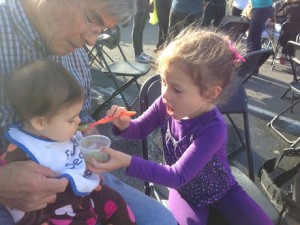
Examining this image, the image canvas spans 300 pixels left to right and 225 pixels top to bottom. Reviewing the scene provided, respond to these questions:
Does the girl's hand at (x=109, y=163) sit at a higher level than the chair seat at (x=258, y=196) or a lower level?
higher

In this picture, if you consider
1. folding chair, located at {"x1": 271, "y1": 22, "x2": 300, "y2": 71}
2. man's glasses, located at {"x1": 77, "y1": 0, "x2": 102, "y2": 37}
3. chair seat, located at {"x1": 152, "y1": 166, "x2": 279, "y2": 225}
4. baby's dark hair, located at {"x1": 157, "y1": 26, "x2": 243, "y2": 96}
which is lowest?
folding chair, located at {"x1": 271, "y1": 22, "x2": 300, "y2": 71}

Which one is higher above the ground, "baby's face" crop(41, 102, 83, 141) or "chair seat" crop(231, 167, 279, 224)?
"baby's face" crop(41, 102, 83, 141)

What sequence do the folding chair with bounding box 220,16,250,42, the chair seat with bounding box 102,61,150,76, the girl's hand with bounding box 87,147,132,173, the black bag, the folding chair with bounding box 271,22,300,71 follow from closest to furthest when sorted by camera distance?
the girl's hand with bounding box 87,147,132,173
the black bag
the chair seat with bounding box 102,61,150,76
the folding chair with bounding box 220,16,250,42
the folding chair with bounding box 271,22,300,71

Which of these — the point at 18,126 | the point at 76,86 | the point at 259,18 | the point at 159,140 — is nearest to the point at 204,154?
the point at 76,86

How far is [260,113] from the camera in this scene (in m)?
4.30

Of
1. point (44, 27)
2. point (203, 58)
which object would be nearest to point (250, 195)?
point (203, 58)

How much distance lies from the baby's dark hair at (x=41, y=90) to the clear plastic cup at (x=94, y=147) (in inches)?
7.6

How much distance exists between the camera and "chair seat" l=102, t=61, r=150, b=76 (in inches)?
146

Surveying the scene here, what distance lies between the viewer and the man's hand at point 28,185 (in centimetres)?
110

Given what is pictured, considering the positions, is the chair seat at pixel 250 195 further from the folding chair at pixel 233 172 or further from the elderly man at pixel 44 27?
the elderly man at pixel 44 27

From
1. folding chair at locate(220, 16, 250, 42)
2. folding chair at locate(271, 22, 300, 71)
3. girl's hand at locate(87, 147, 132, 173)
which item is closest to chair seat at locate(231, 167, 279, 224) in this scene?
girl's hand at locate(87, 147, 132, 173)

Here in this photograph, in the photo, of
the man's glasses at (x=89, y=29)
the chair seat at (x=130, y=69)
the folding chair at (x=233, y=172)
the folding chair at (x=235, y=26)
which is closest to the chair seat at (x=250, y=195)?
the folding chair at (x=233, y=172)

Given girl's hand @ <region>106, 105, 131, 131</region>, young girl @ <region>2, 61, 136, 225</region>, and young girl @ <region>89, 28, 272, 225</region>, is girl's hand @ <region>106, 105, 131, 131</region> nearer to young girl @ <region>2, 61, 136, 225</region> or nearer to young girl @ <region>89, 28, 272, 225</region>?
young girl @ <region>89, 28, 272, 225</region>

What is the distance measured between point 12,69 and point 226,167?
1.06 m
